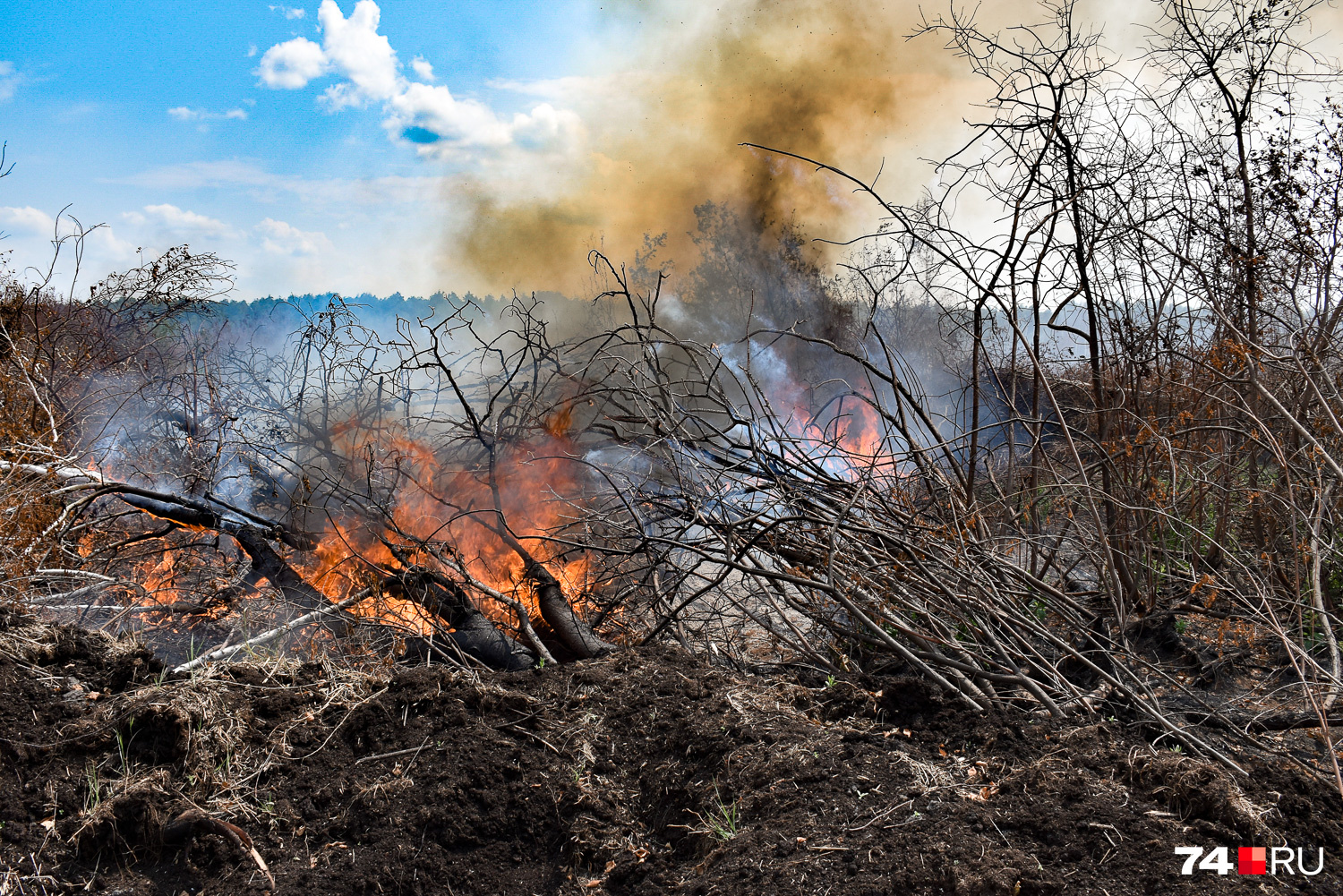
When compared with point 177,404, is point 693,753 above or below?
below

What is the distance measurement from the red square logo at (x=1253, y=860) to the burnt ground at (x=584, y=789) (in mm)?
36

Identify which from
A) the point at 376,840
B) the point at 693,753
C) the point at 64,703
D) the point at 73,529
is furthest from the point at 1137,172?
the point at 73,529

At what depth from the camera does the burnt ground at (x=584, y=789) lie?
99.7 inches

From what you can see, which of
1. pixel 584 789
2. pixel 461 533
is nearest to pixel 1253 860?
pixel 584 789

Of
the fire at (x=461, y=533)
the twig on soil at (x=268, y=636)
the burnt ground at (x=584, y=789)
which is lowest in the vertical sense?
the burnt ground at (x=584, y=789)

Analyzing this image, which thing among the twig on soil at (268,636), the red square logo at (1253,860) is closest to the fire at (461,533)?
the twig on soil at (268,636)

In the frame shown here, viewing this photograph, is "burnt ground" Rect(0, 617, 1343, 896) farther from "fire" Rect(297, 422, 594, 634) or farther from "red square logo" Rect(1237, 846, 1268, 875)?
"fire" Rect(297, 422, 594, 634)

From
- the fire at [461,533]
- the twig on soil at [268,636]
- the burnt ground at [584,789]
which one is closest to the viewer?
the burnt ground at [584,789]

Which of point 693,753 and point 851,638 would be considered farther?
point 851,638

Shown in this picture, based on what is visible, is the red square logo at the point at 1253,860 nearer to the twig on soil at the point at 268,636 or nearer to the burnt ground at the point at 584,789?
the burnt ground at the point at 584,789

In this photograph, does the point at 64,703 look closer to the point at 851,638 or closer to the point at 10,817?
the point at 10,817

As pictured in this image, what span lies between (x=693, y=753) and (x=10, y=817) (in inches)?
109

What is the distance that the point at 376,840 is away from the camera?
10.2 ft

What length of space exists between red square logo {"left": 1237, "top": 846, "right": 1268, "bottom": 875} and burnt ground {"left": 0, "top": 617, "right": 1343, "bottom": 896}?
0.04 metres
